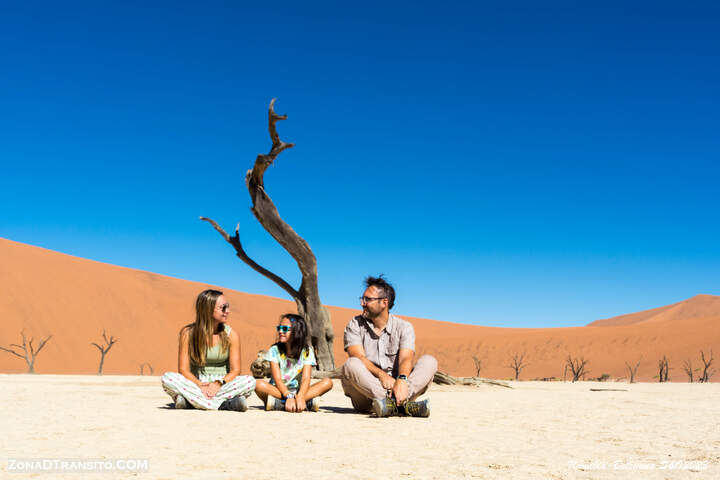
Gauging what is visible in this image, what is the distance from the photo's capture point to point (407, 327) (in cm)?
591

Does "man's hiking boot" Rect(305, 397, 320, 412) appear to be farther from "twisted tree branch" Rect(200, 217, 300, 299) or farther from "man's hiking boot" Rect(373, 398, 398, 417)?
"twisted tree branch" Rect(200, 217, 300, 299)

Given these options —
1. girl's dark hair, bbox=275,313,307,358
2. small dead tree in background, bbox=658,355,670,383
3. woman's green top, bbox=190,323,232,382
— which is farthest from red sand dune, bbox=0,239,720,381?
girl's dark hair, bbox=275,313,307,358

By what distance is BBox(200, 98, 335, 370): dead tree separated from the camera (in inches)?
439

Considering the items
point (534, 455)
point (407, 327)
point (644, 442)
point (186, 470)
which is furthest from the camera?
point (407, 327)

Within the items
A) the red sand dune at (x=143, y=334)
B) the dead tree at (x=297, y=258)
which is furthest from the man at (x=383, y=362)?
the red sand dune at (x=143, y=334)

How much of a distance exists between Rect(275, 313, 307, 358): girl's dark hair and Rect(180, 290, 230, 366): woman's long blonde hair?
72 centimetres

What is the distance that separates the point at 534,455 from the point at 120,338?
38659 mm

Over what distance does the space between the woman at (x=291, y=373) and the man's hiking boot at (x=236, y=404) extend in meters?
0.30

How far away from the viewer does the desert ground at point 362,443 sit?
10.7 ft

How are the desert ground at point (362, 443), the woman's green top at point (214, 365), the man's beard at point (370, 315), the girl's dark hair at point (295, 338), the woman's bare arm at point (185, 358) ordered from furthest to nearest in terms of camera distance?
the woman's green top at point (214, 365), the girl's dark hair at point (295, 338), the woman's bare arm at point (185, 358), the man's beard at point (370, 315), the desert ground at point (362, 443)

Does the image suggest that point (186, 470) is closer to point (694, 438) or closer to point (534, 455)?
point (534, 455)

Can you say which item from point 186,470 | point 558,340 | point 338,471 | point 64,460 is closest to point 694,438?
point 338,471

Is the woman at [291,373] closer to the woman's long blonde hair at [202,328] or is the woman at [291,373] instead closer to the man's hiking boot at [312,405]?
the man's hiking boot at [312,405]

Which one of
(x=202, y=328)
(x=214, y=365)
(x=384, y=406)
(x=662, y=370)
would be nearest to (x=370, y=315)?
(x=384, y=406)
